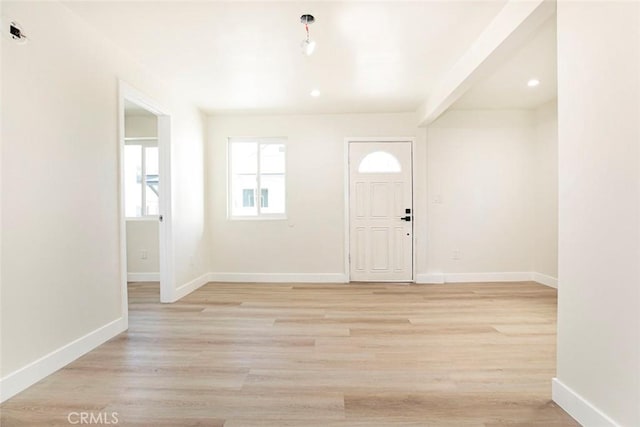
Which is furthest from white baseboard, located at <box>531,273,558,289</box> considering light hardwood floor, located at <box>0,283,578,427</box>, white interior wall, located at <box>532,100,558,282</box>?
light hardwood floor, located at <box>0,283,578,427</box>

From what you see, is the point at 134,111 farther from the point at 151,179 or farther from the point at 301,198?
the point at 301,198

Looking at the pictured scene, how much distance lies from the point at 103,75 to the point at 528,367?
12.7 ft

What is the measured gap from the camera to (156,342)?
275cm

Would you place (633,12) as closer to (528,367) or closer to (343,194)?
(528,367)

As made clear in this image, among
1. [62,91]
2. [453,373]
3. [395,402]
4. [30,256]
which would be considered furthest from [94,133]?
[453,373]

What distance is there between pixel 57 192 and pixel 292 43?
2.06 m

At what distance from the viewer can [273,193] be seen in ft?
16.8

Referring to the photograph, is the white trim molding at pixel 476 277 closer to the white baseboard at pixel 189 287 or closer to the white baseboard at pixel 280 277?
the white baseboard at pixel 280 277

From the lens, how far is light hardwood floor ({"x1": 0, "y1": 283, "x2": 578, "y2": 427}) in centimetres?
177

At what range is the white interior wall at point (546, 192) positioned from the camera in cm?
455

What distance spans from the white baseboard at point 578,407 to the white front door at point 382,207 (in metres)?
3.09

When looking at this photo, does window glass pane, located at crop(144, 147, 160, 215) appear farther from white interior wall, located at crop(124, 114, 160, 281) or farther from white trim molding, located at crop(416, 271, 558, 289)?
white trim molding, located at crop(416, 271, 558, 289)

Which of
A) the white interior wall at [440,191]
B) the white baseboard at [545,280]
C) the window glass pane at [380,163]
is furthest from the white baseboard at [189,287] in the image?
the white baseboard at [545,280]

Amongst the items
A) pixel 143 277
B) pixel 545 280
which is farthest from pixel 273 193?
pixel 545 280
